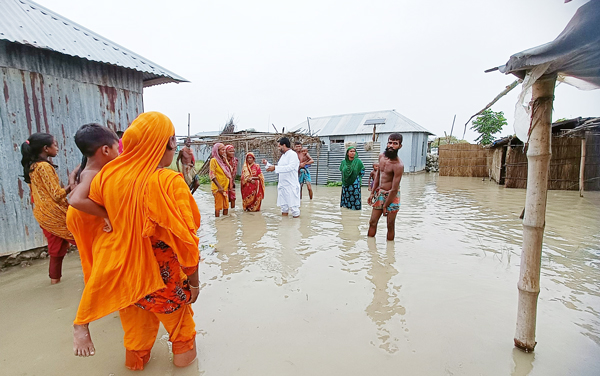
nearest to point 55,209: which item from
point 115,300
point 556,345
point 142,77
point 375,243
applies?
point 115,300

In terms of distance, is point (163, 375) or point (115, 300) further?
point (163, 375)

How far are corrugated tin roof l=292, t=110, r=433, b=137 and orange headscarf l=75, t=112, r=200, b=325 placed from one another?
1940cm

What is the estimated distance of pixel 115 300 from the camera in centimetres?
171

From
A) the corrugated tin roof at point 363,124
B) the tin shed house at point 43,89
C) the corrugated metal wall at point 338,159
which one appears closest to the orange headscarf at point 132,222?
the tin shed house at point 43,89

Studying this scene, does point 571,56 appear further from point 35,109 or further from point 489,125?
point 489,125

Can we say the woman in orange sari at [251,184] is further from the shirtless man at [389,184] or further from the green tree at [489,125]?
the green tree at [489,125]

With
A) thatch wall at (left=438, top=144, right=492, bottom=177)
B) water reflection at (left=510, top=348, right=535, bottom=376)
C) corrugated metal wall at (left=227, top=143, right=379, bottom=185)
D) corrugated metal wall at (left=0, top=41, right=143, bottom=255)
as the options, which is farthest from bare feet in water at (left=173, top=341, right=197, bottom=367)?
thatch wall at (left=438, top=144, right=492, bottom=177)

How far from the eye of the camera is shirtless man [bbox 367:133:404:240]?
439 cm

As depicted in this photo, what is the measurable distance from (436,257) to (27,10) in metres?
6.69

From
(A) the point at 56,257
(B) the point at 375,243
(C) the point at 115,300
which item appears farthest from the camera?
(B) the point at 375,243

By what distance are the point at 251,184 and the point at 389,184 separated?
3582 millimetres

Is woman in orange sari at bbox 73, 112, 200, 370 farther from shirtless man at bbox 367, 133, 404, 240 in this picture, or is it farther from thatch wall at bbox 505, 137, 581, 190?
thatch wall at bbox 505, 137, 581, 190

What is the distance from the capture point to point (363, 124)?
71.4 ft

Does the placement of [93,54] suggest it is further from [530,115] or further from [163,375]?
[530,115]
